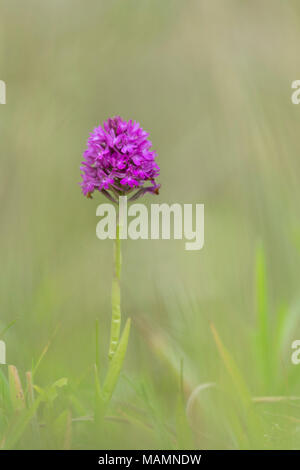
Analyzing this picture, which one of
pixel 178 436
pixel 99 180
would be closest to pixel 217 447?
pixel 178 436

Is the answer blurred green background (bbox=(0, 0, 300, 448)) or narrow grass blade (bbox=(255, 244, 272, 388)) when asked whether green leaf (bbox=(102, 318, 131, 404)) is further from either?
narrow grass blade (bbox=(255, 244, 272, 388))

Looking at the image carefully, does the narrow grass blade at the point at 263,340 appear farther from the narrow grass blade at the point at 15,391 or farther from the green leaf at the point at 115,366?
the narrow grass blade at the point at 15,391

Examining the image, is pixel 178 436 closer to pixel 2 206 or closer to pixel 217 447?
pixel 217 447

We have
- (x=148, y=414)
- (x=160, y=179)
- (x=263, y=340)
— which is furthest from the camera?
(x=160, y=179)

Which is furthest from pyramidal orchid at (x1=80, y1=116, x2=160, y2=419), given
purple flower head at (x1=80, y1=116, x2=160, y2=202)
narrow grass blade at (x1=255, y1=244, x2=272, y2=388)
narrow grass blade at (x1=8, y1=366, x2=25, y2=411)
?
narrow grass blade at (x1=255, y1=244, x2=272, y2=388)

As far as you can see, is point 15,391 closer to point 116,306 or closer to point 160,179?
point 116,306

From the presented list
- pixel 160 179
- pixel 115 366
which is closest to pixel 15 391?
pixel 115 366
